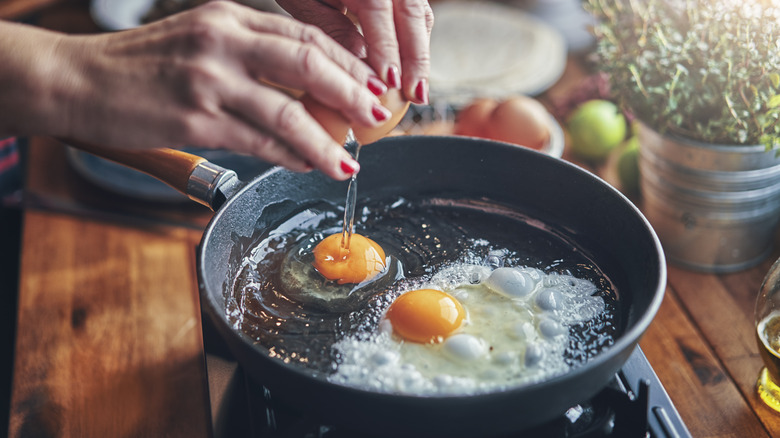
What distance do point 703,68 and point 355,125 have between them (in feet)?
3.08

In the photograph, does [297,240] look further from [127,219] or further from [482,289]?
[127,219]

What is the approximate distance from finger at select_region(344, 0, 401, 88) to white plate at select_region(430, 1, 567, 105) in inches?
45.2

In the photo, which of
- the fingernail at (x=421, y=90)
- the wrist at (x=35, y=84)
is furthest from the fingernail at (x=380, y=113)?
the wrist at (x=35, y=84)

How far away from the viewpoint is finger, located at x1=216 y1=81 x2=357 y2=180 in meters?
0.77

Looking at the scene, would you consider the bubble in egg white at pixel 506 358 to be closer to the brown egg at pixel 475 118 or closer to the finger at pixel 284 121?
the finger at pixel 284 121

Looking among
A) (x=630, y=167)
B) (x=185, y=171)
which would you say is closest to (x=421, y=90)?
(x=185, y=171)

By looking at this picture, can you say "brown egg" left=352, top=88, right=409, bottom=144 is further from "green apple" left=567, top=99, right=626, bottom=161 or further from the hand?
"green apple" left=567, top=99, right=626, bottom=161

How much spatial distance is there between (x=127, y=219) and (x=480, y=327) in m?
1.12

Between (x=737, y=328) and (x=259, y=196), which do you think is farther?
(x=737, y=328)

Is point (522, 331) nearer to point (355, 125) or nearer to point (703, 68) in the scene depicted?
point (355, 125)

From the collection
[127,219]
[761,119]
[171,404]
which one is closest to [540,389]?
[171,404]

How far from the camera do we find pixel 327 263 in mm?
1178

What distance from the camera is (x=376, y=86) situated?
35.1 inches

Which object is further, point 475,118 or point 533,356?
point 475,118
